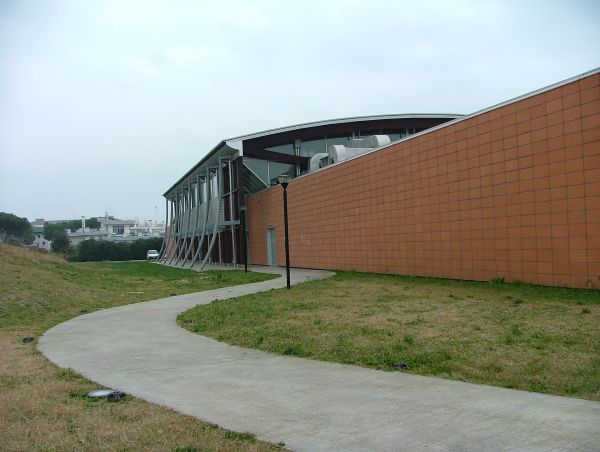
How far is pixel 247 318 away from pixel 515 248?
772 centimetres

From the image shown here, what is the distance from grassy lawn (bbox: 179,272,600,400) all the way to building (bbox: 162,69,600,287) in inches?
47.7

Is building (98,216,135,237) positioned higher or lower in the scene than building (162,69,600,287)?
higher

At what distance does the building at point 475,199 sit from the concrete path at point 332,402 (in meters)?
8.50

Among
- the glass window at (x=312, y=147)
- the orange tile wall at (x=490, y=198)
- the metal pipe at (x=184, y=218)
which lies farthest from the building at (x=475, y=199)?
the metal pipe at (x=184, y=218)

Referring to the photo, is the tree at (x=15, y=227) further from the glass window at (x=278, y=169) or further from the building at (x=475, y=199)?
the building at (x=475, y=199)

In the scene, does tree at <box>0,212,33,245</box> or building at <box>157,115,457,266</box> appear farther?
tree at <box>0,212,33,245</box>

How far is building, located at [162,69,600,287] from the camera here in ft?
42.4

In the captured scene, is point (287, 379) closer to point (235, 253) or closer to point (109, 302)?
point (109, 302)

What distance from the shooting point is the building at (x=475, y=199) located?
42.4 ft

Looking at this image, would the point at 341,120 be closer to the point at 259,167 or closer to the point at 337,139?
the point at 337,139

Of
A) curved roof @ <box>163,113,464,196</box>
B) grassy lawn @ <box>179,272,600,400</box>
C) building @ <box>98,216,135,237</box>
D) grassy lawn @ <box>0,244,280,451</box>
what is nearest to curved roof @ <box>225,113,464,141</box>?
curved roof @ <box>163,113,464,196</box>

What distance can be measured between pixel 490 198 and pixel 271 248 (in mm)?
21498

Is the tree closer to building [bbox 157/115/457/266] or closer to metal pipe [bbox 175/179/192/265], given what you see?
metal pipe [bbox 175/179/192/265]

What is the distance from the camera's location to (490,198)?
52.0 feet
